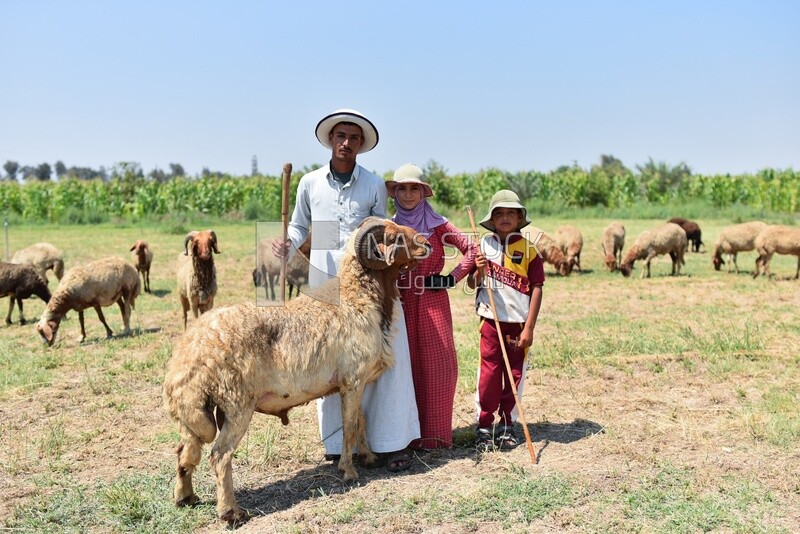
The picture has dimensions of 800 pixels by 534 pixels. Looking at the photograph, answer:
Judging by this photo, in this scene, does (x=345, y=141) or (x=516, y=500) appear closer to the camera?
(x=516, y=500)

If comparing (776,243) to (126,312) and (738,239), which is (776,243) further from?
(126,312)

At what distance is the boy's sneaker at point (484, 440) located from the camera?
595 centimetres

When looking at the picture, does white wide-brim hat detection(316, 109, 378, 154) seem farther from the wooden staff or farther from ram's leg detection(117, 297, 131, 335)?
ram's leg detection(117, 297, 131, 335)

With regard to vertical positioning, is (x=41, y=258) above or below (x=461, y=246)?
below

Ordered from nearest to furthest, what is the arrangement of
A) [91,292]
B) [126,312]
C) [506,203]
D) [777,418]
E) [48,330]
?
[506,203], [777,418], [48,330], [91,292], [126,312]

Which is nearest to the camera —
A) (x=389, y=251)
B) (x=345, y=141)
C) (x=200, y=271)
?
(x=389, y=251)

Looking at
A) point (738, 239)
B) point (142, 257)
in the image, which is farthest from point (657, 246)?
point (142, 257)

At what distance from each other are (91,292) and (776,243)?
15.6 m

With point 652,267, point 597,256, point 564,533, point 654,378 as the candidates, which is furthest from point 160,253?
point 564,533

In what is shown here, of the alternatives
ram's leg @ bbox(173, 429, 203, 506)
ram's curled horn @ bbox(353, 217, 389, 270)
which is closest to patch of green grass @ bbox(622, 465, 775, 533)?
ram's curled horn @ bbox(353, 217, 389, 270)

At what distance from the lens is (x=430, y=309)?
19.0 ft

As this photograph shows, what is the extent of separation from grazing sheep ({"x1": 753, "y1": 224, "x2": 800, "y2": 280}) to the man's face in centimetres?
1521

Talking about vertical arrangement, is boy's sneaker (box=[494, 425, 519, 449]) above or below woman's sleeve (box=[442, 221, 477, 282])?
below

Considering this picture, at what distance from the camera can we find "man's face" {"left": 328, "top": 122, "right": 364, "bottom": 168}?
18.0 ft
